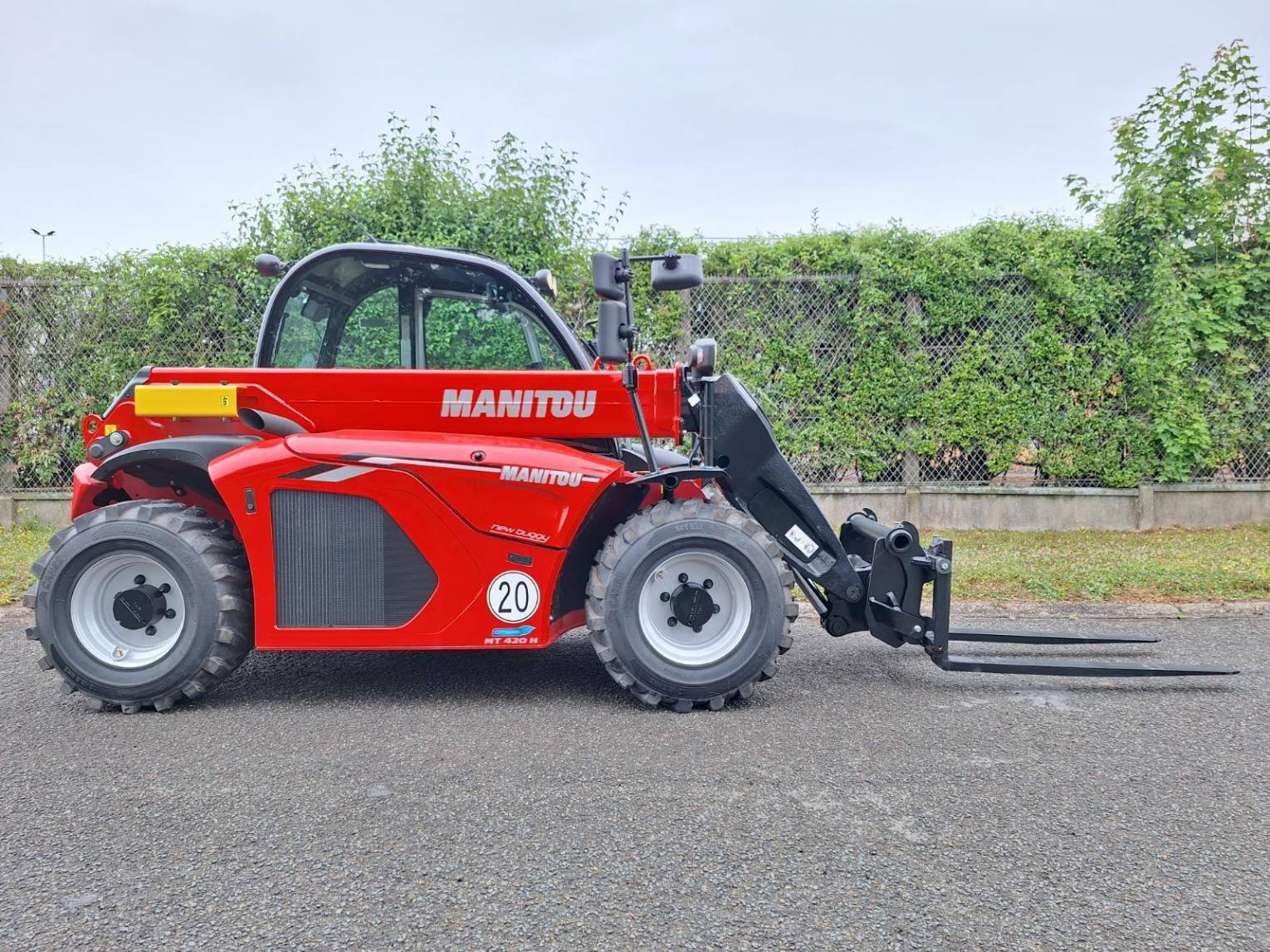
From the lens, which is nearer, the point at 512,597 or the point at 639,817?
the point at 639,817

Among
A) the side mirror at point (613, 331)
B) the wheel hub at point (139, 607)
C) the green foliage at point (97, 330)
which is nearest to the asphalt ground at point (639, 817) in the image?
the wheel hub at point (139, 607)

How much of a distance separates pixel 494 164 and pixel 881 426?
4366 millimetres

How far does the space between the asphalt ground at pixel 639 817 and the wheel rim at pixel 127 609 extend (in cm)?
29

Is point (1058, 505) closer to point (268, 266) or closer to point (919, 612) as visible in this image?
point (919, 612)

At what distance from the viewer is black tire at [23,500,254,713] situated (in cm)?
371

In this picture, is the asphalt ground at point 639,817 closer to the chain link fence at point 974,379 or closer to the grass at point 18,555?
the grass at point 18,555

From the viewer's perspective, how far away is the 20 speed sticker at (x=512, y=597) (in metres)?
3.78

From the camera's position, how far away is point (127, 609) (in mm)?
3783

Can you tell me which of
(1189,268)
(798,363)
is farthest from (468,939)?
(1189,268)

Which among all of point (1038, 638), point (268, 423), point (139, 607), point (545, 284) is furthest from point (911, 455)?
point (139, 607)

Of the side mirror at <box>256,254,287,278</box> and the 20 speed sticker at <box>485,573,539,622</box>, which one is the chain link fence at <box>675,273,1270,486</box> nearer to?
the side mirror at <box>256,254,287,278</box>

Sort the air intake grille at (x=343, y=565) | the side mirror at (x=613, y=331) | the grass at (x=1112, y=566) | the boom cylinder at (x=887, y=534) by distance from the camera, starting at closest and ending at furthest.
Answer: the side mirror at (x=613, y=331) → the air intake grille at (x=343, y=565) → the boom cylinder at (x=887, y=534) → the grass at (x=1112, y=566)

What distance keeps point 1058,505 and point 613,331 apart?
6.60m

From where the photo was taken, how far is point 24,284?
860 centimetres
